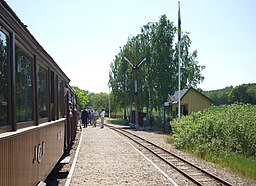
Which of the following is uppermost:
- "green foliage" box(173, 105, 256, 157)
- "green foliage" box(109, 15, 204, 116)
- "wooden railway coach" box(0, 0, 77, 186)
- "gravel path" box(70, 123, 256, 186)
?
"green foliage" box(109, 15, 204, 116)

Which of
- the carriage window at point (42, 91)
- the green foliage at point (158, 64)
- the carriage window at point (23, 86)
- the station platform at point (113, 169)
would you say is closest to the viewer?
the carriage window at point (23, 86)

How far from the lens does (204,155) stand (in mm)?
14789

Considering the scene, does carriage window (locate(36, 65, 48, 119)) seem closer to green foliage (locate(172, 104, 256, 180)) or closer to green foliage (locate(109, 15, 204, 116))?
green foliage (locate(172, 104, 256, 180))

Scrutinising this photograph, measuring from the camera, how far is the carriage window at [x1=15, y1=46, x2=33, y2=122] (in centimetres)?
452

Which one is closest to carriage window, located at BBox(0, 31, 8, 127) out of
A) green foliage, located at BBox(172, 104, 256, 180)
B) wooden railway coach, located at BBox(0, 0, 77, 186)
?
wooden railway coach, located at BBox(0, 0, 77, 186)

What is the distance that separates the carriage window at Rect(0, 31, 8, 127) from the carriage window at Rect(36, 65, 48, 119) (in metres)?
1.99

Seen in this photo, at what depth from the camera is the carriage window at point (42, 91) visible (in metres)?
6.11

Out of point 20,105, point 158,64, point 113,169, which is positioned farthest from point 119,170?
point 158,64

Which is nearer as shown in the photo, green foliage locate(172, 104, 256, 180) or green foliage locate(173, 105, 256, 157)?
green foliage locate(172, 104, 256, 180)

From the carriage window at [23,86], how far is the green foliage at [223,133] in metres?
10.9

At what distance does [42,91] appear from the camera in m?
6.54

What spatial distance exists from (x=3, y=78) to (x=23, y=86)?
101cm

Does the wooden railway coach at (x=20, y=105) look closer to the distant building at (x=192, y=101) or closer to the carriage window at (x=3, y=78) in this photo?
the carriage window at (x=3, y=78)

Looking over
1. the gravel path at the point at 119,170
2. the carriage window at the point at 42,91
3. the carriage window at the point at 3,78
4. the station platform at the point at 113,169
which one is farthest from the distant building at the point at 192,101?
the carriage window at the point at 3,78
